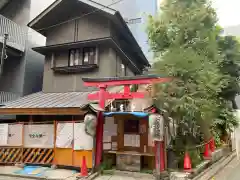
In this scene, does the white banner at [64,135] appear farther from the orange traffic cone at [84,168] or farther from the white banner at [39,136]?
the orange traffic cone at [84,168]

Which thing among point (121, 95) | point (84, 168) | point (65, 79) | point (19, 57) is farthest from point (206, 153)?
point (19, 57)

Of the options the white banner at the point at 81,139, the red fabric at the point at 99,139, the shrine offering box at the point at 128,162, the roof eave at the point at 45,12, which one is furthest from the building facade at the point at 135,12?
the shrine offering box at the point at 128,162

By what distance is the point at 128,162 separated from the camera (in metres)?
10.0

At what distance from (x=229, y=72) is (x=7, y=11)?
62.2 feet

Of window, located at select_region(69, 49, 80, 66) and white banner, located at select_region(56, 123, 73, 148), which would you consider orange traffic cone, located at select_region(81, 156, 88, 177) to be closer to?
white banner, located at select_region(56, 123, 73, 148)

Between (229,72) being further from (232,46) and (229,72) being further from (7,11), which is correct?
(7,11)

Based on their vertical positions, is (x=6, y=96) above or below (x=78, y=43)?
below

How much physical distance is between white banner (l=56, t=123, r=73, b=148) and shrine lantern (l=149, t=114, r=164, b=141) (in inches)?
176

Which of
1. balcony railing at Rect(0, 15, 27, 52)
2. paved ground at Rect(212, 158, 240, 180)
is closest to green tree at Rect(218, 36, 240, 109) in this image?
paved ground at Rect(212, 158, 240, 180)

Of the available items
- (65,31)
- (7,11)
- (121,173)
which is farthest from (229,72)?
(7,11)

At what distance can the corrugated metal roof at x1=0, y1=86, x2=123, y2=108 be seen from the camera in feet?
37.5

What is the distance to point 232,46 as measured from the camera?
15.8m

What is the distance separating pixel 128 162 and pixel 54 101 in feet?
18.6

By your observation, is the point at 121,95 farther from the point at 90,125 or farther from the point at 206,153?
the point at 206,153
